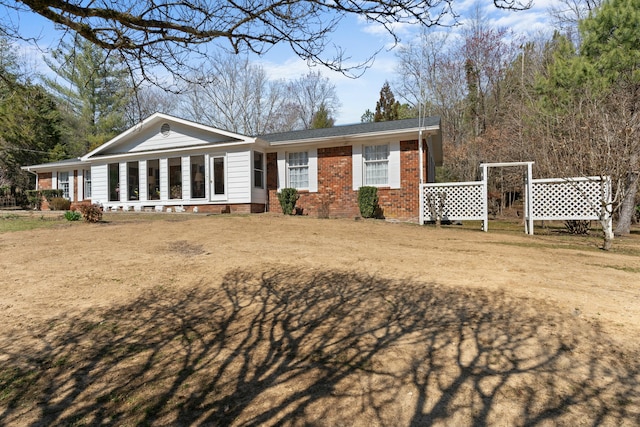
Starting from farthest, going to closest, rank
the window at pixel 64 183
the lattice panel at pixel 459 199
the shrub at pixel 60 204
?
the window at pixel 64 183 → the shrub at pixel 60 204 → the lattice panel at pixel 459 199

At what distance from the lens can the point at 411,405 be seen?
2.21m

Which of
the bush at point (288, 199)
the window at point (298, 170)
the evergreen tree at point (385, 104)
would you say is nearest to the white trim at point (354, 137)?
the window at point (298, 170)

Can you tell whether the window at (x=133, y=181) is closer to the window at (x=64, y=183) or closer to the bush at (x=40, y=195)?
the bush at (x=40, y=195)

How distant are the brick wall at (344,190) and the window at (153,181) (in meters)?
5.65

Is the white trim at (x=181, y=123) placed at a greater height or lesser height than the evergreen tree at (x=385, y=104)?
lesser

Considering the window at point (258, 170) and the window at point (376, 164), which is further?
the window at point (258, 170)

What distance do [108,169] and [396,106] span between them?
25.0 metres

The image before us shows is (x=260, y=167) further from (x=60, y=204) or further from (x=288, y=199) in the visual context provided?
(x=60, y=204)

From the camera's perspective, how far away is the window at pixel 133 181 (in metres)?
17.2

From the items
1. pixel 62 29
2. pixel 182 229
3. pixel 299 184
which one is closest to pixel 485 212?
pixel 299 184

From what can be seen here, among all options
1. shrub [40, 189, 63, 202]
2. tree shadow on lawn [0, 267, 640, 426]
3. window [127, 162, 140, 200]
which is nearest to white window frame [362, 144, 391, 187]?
tree shadow on lawn [0, 267, 640, 426]

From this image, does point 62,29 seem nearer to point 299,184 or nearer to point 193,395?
point 193,395

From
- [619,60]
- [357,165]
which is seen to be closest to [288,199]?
[357,165]

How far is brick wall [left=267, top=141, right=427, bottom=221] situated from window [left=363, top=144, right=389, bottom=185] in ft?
1.54
